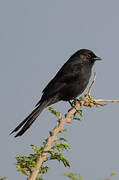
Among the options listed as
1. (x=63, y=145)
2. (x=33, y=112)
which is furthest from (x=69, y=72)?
(x=63, y=145)

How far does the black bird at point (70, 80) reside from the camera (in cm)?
673

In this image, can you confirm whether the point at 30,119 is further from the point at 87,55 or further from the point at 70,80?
the point at 87,55

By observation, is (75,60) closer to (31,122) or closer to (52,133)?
(31,122)

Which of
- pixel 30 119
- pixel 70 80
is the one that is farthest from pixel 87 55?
pixel 30 119

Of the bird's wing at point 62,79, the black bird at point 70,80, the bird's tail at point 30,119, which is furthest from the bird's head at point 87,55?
the bird's tail at point 30,119

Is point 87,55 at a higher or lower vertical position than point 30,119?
higher

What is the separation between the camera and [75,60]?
8297mm

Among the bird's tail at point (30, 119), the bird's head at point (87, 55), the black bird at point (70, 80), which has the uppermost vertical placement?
the bird's head at point (87, 55)

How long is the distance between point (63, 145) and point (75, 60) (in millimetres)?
5766

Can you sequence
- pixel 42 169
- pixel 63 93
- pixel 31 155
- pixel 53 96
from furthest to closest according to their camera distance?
pixel 63 93 < pixel 53 96 < pixel 31 155 < pixel 42 169

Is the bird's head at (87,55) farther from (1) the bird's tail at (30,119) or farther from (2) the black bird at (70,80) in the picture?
(1) the bird's tail at (30,119)

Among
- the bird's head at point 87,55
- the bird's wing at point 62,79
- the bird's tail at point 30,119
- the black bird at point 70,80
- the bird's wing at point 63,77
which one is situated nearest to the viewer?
the bird's tail at point 30,119

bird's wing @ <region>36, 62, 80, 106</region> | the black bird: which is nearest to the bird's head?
the black bird

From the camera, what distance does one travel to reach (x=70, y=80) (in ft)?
25.1
